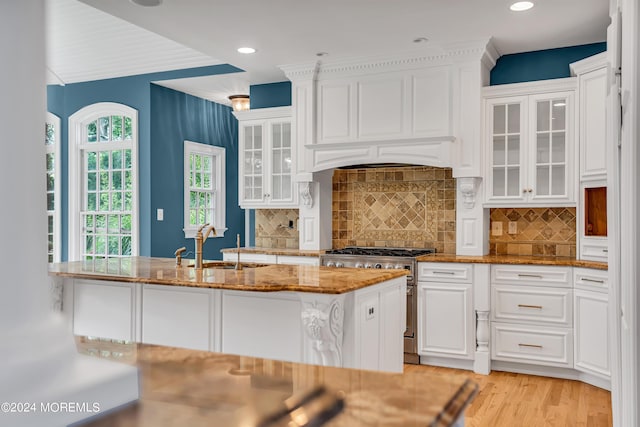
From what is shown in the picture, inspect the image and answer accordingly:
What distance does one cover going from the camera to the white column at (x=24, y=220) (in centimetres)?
46

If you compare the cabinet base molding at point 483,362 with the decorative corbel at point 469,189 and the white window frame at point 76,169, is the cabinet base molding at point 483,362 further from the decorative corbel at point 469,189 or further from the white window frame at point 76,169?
the white window frame at point 76,169

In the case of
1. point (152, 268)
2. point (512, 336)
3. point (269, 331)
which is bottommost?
point (512, 336)

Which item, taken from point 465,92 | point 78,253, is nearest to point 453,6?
point 465,92

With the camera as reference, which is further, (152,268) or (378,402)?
(152,268)

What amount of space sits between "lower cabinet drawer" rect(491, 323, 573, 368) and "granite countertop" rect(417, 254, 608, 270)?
0.52 metres

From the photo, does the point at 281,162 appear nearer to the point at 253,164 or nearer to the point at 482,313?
the point at 253,164

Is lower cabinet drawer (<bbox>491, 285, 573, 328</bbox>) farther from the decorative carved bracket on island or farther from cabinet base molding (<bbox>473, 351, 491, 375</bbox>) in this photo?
the decorative carved bracket on island

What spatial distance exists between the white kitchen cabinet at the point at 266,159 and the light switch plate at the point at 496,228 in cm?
190

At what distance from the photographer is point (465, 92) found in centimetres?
462

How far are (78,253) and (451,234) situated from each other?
454 cm

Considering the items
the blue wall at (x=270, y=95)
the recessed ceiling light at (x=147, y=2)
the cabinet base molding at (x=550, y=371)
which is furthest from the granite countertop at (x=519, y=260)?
the recessed ceiling light at (x=147, y=2)

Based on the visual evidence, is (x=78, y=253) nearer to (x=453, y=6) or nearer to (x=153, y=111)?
(x=153, y=111)

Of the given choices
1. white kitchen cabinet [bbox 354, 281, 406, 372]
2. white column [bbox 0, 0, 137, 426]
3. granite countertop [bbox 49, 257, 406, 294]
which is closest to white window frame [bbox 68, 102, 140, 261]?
granite countertop [bbox 49, 257, 406, 294]

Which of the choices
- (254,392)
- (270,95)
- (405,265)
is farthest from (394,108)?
(254,392)
